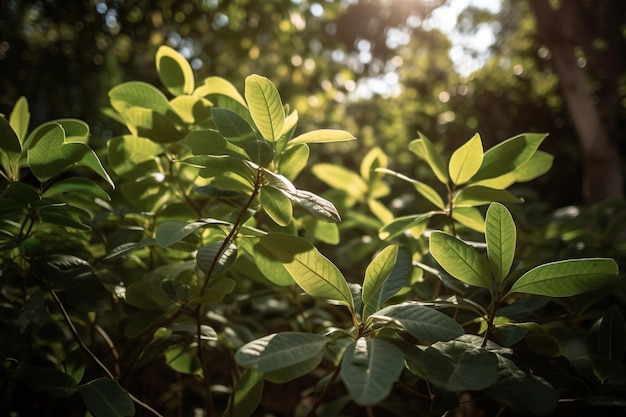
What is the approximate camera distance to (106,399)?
0.60 m

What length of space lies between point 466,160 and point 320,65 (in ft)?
7.54

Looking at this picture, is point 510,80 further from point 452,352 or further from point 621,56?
point 452,352

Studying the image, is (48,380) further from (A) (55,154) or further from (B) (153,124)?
(B) (153,124)

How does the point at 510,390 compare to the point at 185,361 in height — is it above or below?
above

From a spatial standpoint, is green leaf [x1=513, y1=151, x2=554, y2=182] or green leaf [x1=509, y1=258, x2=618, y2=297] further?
green leaf [x1=513, y1=151, x2=554, y2=182]

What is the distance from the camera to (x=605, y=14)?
100 inches

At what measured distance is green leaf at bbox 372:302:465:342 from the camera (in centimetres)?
50

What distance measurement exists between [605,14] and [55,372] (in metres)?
3.09

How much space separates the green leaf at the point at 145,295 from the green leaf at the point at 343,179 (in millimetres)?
552

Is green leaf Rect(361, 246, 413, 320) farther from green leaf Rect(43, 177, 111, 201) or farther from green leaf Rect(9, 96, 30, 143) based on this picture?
green leaf Rect(9, 96, 30, 143)

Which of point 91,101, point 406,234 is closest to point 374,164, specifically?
point 406,234

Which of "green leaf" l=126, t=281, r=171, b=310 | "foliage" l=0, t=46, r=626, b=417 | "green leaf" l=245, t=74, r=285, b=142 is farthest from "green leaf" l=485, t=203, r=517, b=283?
"green leaf" l=126, t=281, r=171, b=310

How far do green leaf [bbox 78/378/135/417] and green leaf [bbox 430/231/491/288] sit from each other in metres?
0.46

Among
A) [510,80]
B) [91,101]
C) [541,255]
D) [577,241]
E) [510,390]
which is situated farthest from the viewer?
[510,80]
